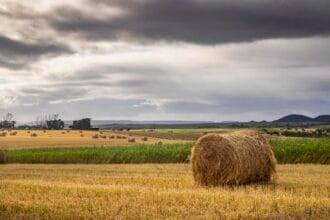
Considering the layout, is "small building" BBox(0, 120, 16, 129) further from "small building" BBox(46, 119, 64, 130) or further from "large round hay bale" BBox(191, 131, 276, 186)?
"large round hay bale" BBox(191, 131, 276, 186)

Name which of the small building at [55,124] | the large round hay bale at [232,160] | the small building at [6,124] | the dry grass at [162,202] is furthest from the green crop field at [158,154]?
the small building at [6,124]

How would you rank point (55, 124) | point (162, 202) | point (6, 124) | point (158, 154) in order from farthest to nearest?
point (6, 124) → point (55, 124) → point (158, 154) → point (162, 202)

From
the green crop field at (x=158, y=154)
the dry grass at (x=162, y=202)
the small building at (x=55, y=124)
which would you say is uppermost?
the small building at (x=55, y=124)

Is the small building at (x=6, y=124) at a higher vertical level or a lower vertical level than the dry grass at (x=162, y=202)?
higher

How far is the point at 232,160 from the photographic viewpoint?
21.6m

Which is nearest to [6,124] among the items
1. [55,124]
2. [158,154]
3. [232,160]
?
[55,124]

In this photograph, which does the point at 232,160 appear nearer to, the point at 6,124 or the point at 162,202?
the point at 162,202

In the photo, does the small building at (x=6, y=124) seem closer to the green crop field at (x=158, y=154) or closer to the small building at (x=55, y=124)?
the small building at (x=55, y=124)

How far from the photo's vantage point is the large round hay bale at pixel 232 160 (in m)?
21.6

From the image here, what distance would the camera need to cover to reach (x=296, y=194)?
709 inches

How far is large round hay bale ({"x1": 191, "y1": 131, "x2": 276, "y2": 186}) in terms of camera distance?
21.6 m

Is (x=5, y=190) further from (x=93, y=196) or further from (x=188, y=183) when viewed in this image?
(x=188, y=183)

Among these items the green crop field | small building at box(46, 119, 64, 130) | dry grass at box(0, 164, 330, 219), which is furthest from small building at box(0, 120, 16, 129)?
dry grass at box(0, 164, 330, 219)

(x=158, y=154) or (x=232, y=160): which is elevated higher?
(x=232, y=160)
